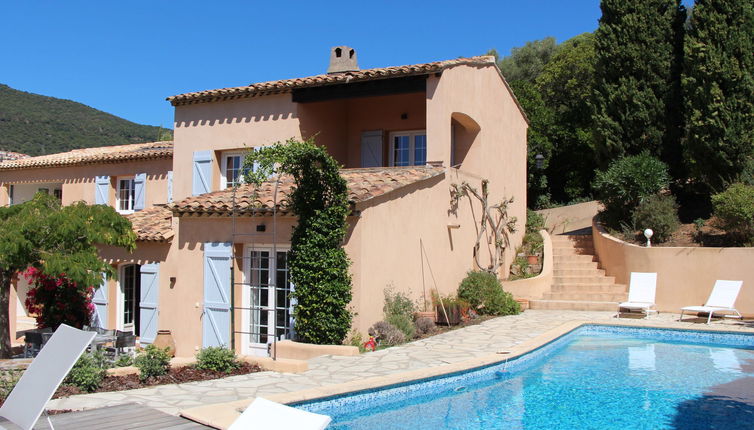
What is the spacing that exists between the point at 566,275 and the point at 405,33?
13.6 m

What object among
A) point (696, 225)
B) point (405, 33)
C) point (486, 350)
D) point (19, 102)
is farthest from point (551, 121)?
point (19, 102)

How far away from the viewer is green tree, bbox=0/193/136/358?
476 inches

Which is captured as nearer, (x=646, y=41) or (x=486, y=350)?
(x=486, y=350)

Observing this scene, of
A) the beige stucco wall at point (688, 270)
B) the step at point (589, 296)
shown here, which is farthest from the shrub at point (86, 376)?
the beige stucco wall at point (688, 270)

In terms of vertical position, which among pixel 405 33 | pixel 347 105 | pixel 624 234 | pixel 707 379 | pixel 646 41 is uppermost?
pixel 405 33

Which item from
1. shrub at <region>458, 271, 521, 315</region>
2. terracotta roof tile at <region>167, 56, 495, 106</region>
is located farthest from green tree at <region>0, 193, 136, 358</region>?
shrub at <region>458, 271, 521, 315</region>

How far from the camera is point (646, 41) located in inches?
838

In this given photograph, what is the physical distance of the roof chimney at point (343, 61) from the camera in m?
18.4

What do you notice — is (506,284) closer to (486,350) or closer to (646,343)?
(646,343)

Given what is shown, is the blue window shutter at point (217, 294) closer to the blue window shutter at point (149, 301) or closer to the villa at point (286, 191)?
the villa at point (286, 191)

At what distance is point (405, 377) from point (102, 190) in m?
16.8

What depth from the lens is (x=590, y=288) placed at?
1805 centimetres

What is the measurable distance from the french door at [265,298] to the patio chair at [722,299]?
30.8 ft

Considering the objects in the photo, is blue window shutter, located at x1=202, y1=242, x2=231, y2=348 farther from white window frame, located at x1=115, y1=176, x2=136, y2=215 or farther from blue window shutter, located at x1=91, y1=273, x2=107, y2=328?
white window frame, located at x1=115, y1=176, x2=136, y2=215
